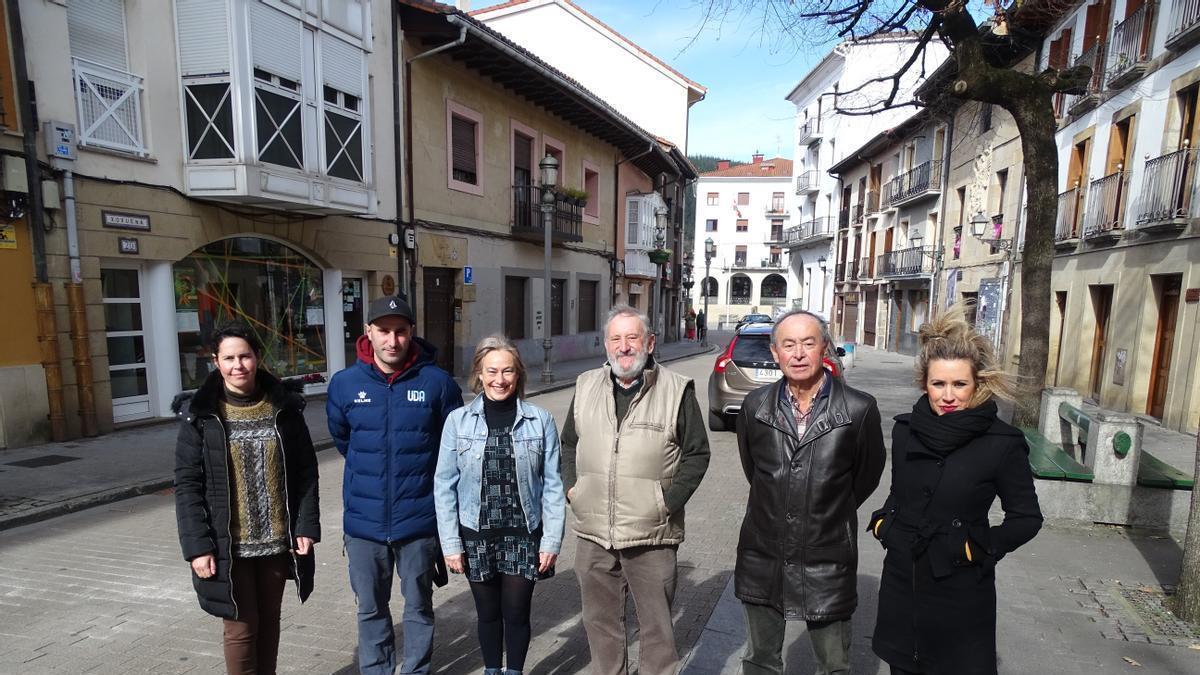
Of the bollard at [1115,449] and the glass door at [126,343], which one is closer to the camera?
the bollard at [1115,449]

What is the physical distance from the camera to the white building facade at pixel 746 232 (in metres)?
58.1

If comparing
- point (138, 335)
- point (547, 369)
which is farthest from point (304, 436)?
point (547, 369)

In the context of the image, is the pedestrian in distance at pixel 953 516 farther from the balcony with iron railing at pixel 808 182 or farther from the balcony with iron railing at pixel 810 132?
the balcony with iron railing at pixel 810 132

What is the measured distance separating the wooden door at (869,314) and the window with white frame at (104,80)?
94.9 feet

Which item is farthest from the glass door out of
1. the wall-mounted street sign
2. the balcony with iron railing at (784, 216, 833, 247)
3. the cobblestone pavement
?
the balcony with iron railing at (784, 216, 833, 247)

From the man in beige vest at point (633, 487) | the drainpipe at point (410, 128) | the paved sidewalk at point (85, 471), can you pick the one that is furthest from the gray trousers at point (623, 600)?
the drainpipe at point (410, 128)

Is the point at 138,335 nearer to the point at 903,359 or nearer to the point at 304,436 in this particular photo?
the point at 304,436

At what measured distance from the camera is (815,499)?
2.32 meters

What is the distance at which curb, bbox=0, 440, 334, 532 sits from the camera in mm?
5090

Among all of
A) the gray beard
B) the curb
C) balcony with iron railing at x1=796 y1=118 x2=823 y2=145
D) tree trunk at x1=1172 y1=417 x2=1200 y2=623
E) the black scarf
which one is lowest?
the curb

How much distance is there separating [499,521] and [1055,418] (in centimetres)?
658

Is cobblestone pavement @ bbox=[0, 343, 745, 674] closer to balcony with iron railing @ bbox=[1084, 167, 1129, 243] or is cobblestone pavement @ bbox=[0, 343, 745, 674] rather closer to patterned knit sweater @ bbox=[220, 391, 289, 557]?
patterned knit sweater @ bbox=[220, 391, 289, 557]

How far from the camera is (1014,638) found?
10.9 ft

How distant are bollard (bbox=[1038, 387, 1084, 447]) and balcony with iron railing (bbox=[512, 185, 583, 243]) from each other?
1133cm
